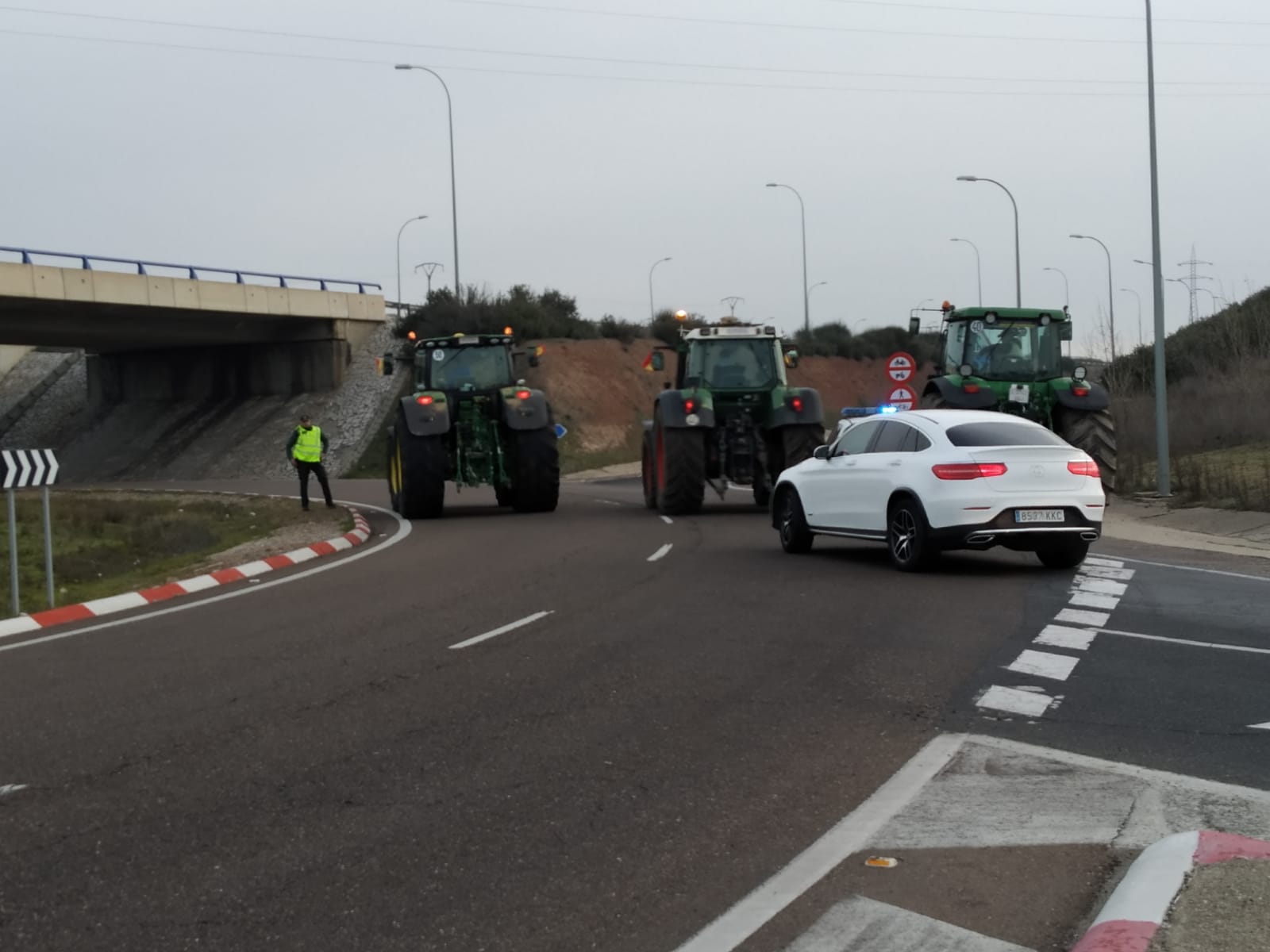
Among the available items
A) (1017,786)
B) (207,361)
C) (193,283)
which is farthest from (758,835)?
(207,361)

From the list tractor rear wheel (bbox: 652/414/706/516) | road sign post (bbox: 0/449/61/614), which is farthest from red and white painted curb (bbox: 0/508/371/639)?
tractor rear wheel (bbox: 652/414/706/516)

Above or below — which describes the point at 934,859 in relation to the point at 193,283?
below

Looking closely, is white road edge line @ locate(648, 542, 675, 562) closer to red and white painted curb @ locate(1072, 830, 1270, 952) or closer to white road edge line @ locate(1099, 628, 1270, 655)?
white road edge line @ locate(1099, 628, 1270, 655)

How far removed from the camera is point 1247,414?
111 ft

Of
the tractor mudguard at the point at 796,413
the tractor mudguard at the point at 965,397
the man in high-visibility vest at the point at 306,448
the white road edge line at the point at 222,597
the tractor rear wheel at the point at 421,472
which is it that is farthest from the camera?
the man in high-visibility vest at the point at 306,448

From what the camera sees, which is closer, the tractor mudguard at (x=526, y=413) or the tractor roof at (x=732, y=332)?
the tractor roof at (x=732, y=332)

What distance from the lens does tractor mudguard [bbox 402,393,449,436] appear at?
24.5 meters

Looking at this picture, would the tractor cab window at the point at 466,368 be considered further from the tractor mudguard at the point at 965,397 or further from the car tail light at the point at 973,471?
the car tail light at the point at 973,471

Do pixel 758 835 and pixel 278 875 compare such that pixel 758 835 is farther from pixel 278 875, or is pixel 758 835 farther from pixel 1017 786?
pixel 278 875

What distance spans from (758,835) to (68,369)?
69.9 metres

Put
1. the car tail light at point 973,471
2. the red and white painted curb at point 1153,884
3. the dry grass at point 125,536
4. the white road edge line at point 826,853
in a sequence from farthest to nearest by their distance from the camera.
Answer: the dry grass at point 125,536 < the car tail light at point 973,471 < the white road edge line at point 826,853 < the red and white painted curb at point 1153,884

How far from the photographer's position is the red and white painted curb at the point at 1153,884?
179 inches

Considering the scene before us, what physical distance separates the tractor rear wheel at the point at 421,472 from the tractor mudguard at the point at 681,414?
13.3 ft

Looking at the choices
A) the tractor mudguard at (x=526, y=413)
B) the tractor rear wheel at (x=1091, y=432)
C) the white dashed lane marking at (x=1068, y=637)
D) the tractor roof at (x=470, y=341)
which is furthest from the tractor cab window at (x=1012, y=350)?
the tractor roof at (x=470, y=341)
